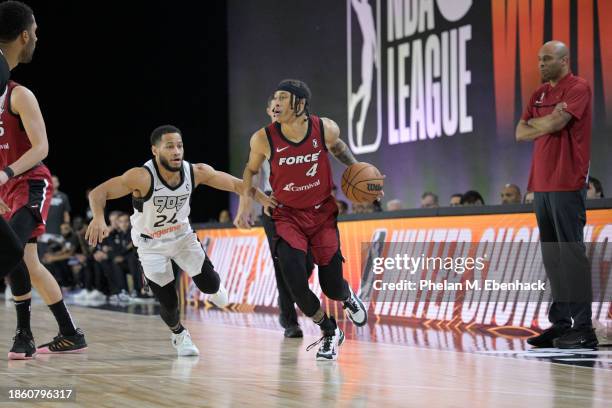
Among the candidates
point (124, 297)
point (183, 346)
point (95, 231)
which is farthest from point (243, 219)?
point (124, 297)

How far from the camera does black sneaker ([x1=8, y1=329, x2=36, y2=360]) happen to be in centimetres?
586

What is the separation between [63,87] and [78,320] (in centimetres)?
935

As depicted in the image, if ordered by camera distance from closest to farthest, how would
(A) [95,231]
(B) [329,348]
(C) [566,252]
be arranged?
1. (A) [95,231]
2. (B) [329,348]
3. (C) [566,252]

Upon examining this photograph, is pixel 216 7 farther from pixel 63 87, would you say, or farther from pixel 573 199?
pixel 573 199

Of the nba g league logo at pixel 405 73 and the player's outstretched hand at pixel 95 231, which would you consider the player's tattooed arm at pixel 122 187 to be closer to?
the player's outstretched hand at pixel 95 231

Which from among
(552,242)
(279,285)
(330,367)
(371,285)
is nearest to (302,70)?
(371,285)

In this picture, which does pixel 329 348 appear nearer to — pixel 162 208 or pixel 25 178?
pixel 162 208

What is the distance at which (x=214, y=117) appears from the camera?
18.9 meters

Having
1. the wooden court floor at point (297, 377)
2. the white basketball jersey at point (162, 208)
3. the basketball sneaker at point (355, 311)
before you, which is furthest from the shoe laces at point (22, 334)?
the basketball sneaker at point (355, 311)

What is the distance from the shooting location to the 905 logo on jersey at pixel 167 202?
6.17 m

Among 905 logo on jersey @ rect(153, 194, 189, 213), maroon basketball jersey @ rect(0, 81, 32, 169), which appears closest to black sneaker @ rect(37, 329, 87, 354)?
905 logo on jersey @ rect(153, 194, 189, 213)

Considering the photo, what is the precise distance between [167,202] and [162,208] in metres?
0.05

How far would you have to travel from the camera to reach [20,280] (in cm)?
587

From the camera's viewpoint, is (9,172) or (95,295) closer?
(9,172)
